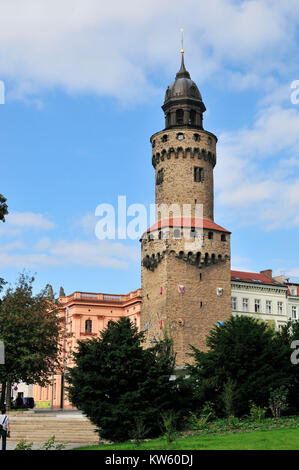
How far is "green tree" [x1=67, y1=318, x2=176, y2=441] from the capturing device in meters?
24.7

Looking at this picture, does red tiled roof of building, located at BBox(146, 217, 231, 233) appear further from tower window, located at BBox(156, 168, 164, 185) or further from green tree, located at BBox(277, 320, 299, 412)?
green tree, located at BBox(277, 320, 299, 412)

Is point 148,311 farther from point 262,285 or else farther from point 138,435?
point 138,435

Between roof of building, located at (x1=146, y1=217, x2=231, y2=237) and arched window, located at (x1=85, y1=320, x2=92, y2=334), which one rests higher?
roof of building, located at (x1=146, y1=217, x2=231, y2=237)

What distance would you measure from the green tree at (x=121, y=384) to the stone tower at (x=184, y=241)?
2982cm

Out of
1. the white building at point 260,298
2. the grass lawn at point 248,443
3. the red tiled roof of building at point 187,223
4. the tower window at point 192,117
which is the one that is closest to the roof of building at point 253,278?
the white building at point 260,298

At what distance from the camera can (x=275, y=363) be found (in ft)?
96.9

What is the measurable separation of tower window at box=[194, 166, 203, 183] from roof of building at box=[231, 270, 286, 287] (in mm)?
11467

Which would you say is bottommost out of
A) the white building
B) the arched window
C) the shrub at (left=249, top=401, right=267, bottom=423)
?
the shrub at (left=249, top=401, right=267, bottom=423)

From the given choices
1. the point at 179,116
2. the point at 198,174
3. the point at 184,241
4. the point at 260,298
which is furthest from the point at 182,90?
the point at 260,298

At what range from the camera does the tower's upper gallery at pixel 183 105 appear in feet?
214

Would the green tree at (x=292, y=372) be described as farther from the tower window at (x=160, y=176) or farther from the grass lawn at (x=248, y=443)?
the tower window at (x=160, y=176)

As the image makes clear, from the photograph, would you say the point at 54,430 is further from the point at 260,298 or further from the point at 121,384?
the point at 260,298

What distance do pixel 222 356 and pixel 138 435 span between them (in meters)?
8.68

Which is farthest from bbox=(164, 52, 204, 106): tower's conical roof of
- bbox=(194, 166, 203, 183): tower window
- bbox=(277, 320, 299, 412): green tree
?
bbox=(277, 320, 299, 412): green tree
